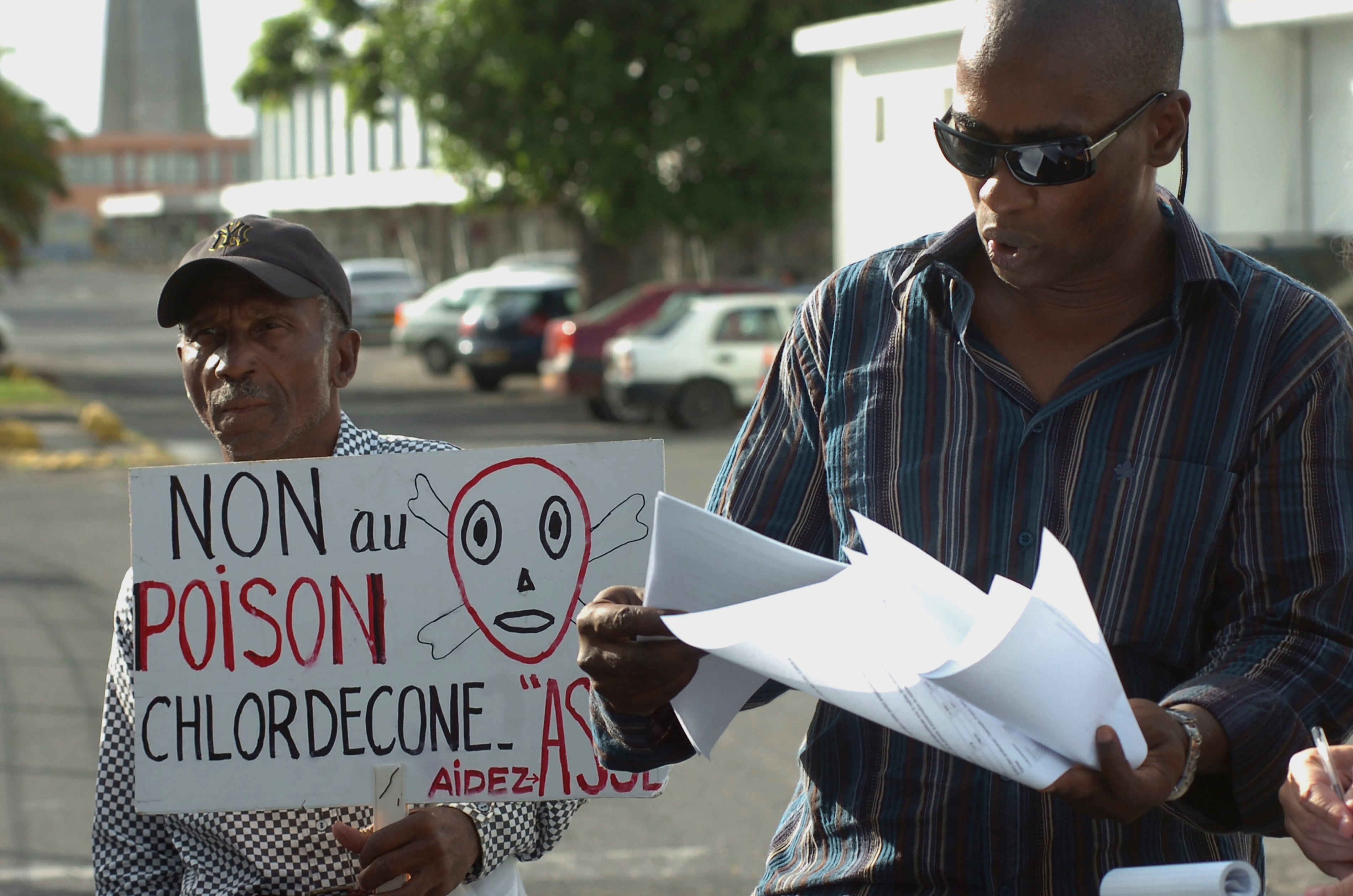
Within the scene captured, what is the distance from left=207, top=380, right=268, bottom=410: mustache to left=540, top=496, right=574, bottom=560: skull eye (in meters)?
0.51

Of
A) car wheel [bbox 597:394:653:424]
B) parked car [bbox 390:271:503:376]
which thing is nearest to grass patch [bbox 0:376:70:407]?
parked car [bbox 390:271:503:376]

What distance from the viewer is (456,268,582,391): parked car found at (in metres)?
23.8

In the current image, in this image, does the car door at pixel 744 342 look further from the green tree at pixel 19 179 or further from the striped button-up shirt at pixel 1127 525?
the striped button-up shirt at pixel 1127 525

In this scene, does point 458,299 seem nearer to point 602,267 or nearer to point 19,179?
point 602,267

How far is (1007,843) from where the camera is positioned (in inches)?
77.1

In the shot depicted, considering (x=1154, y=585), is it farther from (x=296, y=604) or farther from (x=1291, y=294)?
(x=296, y=604)

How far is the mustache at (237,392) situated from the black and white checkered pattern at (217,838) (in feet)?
0.65

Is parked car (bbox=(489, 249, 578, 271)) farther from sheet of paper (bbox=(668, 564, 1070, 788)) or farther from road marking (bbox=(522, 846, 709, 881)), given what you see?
sheet of paper (bbox=(668, 564, 1070, 788))

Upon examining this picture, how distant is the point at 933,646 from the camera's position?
64.5 inches

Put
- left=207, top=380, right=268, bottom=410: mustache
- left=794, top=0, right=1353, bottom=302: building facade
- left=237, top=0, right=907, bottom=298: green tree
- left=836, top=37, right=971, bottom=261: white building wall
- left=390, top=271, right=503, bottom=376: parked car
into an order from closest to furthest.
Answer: left=207, top=380, right=268, bottom=410: mustache → left=794, top=0, right=1353, bottom=302: building facade → left=836, top=37, right=971, bottom=261: white building wall → left=237, top=0, right=907, bottom=298: green tree → left=390, top=271, right=503, bottom=376: parked car

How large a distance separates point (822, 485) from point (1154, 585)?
16.9 inches

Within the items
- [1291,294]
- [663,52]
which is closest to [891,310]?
[1291,294]

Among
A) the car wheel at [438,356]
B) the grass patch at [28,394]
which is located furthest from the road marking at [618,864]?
the car wheel at [438,356]

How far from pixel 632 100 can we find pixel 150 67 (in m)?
114
